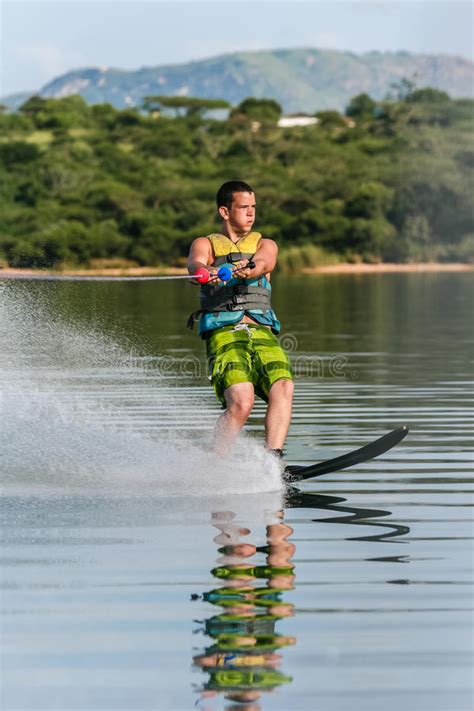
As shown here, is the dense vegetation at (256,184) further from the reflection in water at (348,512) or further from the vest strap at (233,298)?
the reflection in water at (348,512)

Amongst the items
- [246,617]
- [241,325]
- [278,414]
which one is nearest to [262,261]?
[241,325]

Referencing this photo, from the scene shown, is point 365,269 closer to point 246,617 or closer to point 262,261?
point 262,261

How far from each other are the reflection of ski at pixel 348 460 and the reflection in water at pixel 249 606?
3.12 feet

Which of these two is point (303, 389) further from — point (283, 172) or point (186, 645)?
point (283, 172)

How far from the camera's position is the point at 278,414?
8148 millimetres

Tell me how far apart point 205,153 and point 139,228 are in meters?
26.2

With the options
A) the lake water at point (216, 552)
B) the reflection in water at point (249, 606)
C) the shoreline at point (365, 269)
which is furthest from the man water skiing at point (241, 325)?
the shoreline at point (365, 269)

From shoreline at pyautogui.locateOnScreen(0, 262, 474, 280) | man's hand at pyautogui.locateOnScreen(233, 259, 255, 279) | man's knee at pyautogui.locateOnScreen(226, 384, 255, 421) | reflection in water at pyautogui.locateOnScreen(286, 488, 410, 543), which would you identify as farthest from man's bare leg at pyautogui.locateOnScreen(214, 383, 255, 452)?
shoreline at pyautogui.locateOnScreen(0, 262, 474, 280)

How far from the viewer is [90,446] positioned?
29.8ft

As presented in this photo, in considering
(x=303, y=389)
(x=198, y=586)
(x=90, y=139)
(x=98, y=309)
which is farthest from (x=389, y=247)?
(x=198, y=586)

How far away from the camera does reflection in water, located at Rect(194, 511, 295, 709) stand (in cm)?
464

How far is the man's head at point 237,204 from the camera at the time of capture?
8.23m

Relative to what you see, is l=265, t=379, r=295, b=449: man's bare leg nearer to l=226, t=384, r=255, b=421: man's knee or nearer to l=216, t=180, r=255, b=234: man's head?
l=226, t=384, r=255, b=421: man's knee

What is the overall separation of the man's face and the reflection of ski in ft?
4.33
